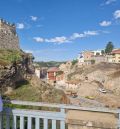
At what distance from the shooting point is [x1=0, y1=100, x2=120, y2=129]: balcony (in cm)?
373

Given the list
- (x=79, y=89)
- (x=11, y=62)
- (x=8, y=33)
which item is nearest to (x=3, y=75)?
(x=11, y=62)

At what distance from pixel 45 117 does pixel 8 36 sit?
90.5ft

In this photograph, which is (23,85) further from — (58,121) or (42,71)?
(42,71)

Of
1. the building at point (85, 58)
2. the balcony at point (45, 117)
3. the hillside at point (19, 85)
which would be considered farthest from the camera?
the building at point (85, 58)

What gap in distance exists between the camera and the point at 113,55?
2783 inches

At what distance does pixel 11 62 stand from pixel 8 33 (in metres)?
5.05

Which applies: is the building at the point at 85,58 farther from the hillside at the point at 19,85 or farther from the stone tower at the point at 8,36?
the hillside at the point at 19,85

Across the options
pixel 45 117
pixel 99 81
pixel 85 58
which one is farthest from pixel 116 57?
pixel 45 117

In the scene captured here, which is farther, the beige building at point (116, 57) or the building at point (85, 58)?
the building at point (85, 58)

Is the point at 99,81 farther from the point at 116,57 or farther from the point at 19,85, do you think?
the point at 19,85

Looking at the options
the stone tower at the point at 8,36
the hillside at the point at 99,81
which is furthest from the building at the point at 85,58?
the stone tower at the point at 8,36

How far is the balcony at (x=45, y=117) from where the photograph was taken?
12.2 ft

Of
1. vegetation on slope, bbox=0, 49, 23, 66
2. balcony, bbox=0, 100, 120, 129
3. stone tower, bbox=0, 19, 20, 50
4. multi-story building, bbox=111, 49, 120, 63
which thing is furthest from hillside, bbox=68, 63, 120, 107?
balcony, bbox=0, 100, 120, 129

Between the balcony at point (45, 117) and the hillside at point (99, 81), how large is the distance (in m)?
42.2
